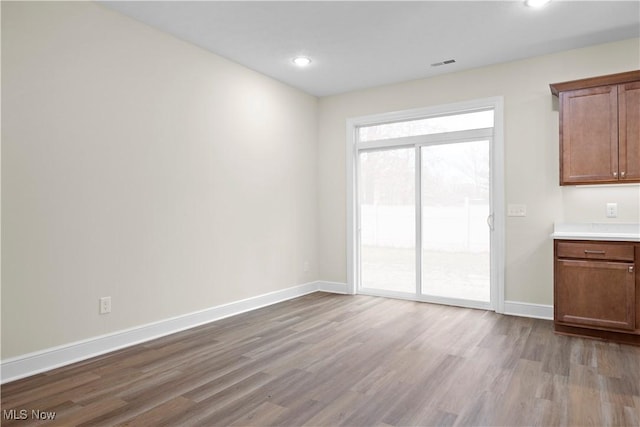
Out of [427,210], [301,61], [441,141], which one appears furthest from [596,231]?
[301,61]

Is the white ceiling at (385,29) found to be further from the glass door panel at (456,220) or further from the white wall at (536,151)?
the glass door panel at (456,220)

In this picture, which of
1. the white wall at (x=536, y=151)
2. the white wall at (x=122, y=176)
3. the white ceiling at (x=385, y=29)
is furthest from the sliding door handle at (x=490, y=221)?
the white wall at (x=122, y=176)

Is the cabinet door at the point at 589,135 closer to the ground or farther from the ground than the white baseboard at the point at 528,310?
farther from the ground

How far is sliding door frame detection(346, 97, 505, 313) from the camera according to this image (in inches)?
167

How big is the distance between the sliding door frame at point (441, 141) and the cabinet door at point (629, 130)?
3.45 ft

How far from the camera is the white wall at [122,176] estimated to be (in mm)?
2625

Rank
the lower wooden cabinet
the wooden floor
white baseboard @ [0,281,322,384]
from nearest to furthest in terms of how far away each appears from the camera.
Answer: the wooden floor < white baseboard @ [0,281,322,384] < the lower wooden cabinet

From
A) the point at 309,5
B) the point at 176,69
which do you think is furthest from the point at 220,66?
the point at 309,5

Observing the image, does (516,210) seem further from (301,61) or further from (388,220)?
(301,61)

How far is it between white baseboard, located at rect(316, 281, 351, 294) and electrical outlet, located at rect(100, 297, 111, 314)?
2967 millimetres

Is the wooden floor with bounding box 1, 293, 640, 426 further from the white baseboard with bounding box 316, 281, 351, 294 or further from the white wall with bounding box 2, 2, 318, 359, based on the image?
the white baseboard with bounding box 316, 281, 351, 294

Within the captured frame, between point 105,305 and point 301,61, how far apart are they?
3003 mm

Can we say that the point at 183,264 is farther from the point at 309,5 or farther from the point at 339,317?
the point at 309,5

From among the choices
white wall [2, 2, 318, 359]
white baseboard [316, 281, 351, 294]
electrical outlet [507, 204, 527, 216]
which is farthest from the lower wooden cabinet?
white wall [2, 2, 318, 359]
